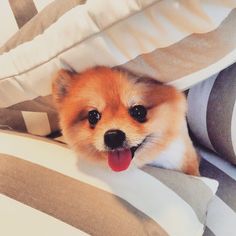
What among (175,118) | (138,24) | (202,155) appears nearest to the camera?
(138,24)

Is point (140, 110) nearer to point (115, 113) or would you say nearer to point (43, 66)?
point (115, 113)

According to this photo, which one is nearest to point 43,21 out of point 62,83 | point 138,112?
point 62,83

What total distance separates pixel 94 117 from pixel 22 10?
12.3 inches

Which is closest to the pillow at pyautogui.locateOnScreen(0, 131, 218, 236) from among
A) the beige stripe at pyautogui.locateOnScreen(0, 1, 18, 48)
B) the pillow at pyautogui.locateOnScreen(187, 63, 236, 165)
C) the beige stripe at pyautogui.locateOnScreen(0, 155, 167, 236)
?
the beige stripe at pyautogui.locateOnScreen(0, 155, 167, 236)

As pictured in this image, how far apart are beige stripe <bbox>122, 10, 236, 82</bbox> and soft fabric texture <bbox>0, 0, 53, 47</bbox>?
0.30 metres

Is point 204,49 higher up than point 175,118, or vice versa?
point 204,49

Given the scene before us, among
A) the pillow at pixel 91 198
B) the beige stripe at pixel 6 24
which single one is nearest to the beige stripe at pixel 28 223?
the pillow at pixel 91 198

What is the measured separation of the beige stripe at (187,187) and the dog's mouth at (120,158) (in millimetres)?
49

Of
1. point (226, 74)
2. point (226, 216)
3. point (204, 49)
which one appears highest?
point (204, 49)

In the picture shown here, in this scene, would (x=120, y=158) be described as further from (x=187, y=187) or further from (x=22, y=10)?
(x=22, y=10)

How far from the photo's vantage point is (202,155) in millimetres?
786

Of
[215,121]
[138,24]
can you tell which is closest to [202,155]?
[215,121]

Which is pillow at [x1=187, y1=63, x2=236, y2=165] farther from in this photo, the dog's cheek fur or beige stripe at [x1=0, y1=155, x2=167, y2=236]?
beige stripe at [x1=0, y1=155, x2=167, y2=236]

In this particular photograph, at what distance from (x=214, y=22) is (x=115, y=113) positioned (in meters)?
0.18
